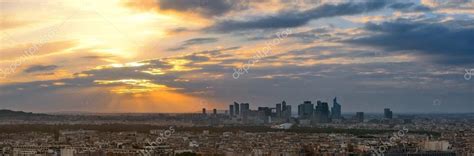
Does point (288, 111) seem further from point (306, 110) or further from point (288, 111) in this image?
point (306, 110)

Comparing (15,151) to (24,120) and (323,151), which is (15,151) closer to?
(323,151)

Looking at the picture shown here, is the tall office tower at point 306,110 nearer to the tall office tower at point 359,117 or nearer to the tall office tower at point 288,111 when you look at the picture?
the tall office tower at point 288,111

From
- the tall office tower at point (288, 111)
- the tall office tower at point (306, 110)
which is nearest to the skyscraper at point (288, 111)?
the tall office tower at point (288, 111)

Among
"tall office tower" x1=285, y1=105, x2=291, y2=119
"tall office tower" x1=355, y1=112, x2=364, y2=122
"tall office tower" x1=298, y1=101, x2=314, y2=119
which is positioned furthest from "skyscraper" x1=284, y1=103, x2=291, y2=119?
"tall office tower" x1=355, y1=112, x2=364, y2=122

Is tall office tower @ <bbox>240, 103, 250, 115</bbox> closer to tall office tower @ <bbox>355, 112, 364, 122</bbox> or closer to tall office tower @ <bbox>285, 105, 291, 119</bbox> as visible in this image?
tall office tower @ <bbox>285, 105, 291, 119</bbox>

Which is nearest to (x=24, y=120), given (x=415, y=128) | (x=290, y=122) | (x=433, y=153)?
(x=290, y=122)
